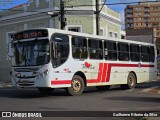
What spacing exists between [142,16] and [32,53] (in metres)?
158

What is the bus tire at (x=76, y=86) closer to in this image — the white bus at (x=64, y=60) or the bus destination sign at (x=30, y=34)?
the white bus at (x=64, y=60)

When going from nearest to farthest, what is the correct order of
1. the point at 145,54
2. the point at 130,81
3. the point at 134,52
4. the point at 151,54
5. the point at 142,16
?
the point at 130,81 → the point at 134,52 → the point at 145,54 → the point at 151,54 → the point at 142,16

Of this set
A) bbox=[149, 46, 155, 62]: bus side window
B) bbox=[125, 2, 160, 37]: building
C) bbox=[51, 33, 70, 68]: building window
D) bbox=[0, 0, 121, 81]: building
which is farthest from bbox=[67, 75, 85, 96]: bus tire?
bbox=[125, 2, 160, 37]: building

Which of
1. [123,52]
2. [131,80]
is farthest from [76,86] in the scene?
[131,80]

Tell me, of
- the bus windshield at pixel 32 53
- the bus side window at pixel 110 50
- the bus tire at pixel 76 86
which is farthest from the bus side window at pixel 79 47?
the bus side window at pixel 110 50

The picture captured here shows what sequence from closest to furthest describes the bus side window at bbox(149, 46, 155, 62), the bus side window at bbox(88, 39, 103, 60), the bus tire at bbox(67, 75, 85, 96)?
the bus tire at bbox(67, 75, 85, 96) → the bus side window at bbox(88, 39, 103, 60) → the bus side window at bbox(149, 46, 155, 62)

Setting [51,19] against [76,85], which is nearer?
[76,85]

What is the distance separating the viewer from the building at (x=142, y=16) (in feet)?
551

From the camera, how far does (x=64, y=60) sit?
1698cm

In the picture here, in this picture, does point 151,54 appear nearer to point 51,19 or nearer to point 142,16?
point 51,19

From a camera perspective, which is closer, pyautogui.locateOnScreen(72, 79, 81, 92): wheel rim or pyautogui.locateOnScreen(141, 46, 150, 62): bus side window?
pyautogui.locateOnScreen(72, 79, 81, 92): wheel rim

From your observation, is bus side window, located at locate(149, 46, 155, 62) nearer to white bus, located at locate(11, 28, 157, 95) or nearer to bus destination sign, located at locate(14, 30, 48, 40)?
white bus, located at locate(11, 28, 157, 95)

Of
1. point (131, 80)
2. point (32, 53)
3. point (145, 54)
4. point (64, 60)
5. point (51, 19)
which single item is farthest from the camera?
point (51, 19)

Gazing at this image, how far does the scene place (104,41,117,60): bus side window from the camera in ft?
65.7
